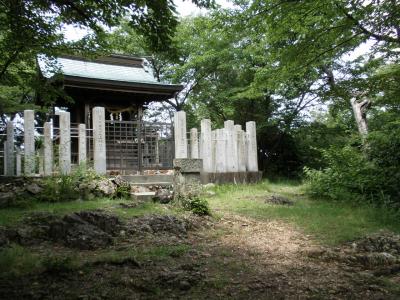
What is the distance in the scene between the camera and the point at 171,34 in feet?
13.1

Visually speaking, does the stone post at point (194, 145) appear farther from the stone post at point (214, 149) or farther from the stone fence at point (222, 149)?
the stone post at point (214, 149)

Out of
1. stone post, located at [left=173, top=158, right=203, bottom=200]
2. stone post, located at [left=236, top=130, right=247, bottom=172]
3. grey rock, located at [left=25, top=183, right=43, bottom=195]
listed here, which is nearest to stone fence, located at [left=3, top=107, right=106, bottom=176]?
grey rock, located at [left=25, top=183, right=43, bottom=195]

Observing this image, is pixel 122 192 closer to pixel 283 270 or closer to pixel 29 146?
pixel 29 146

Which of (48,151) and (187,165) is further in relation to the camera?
(48,151)

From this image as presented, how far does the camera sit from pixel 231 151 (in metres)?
13.1

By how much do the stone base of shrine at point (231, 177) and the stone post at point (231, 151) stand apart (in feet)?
0.71

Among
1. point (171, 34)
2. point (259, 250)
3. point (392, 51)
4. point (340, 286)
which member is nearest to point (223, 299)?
point (340, 286)

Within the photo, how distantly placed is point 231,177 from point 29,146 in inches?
247

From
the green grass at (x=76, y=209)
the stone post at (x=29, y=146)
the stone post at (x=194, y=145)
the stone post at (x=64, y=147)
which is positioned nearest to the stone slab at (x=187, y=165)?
the green grass at (x=76, y=209)

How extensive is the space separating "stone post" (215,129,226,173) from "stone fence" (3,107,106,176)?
151 inches

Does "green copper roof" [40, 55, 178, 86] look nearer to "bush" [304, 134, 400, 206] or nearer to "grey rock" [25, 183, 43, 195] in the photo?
"grey rock" [25, 183, 43, 195]

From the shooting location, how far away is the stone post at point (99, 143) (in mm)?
10617

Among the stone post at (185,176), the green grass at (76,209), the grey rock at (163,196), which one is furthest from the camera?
the grey rock at (163,196)

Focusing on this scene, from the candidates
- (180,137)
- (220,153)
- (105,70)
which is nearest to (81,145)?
(180,137)
